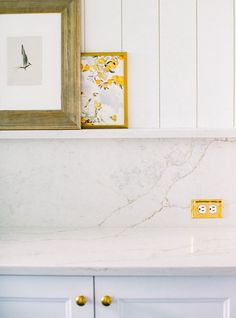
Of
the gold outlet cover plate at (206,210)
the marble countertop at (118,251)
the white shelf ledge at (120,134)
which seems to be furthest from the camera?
the gold outlet cover plate at (206,210)

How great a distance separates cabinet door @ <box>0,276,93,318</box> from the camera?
1.25 m

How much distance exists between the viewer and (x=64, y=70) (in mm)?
1703

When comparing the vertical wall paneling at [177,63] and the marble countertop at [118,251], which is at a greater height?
the vertical wall paneling at [177,63]

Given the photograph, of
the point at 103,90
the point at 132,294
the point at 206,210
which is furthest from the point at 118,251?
the point at 103,90

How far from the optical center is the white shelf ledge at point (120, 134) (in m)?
1.65

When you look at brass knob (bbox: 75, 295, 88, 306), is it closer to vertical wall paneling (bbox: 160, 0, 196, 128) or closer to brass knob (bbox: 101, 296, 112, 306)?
brass knob (bbox: 101, 296, 112, 306)

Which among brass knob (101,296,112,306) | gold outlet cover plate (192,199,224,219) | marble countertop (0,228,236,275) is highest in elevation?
gold outlet cover plate (192,199,224,219)

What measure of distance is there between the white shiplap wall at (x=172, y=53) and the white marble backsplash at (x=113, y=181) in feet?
0.45

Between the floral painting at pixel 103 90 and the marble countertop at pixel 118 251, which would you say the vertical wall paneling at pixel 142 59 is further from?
the marble countertop at pixel 118 251

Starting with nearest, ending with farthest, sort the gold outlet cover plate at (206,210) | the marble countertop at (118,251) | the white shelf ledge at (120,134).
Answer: the marble countertop at (118,251) → the white shelf ledge at (120,134) → the gold outlet cover plate at (206,210)

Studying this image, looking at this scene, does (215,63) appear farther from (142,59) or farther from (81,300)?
(81,300)

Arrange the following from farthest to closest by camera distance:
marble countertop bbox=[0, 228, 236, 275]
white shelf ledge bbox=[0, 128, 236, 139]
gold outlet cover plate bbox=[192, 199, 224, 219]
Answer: gold outlet cover plate bbox=[192, 199, 224, 219]
white shelf ledge bbox=[0, 128, 236, 139]
marble countertop bbox=[0, 228, 236, 275]

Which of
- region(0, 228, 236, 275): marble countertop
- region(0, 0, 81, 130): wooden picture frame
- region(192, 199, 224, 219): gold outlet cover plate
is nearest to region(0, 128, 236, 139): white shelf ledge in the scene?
region(0, 0, 81, 130): wooden picture frame

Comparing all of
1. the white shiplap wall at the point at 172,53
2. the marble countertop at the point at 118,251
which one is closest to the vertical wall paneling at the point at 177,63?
the white shiplap wall at the point at 172,53
